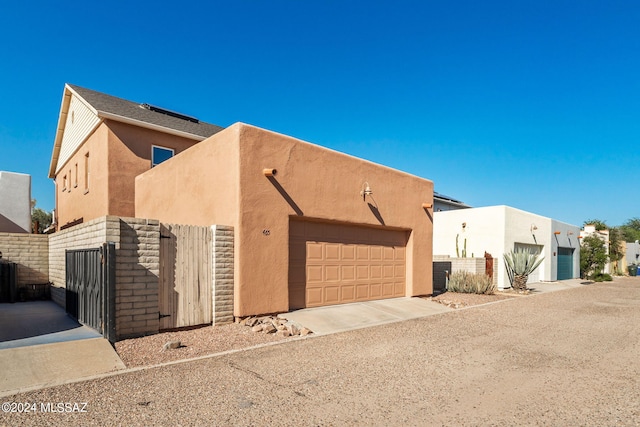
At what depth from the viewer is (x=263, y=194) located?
30.5 ft

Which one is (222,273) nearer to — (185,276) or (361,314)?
(185,276)

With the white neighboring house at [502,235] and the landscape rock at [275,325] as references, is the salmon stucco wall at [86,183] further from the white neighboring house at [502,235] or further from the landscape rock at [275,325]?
the white neighboring house at [502,235]

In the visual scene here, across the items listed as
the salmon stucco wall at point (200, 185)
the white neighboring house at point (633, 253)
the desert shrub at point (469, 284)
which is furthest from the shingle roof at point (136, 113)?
the white neighboring house at point (633, 253)

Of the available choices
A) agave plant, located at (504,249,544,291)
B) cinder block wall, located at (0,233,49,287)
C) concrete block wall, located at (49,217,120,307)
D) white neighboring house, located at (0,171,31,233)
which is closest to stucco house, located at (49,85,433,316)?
cinder block wall, located at (0,233,49,287)

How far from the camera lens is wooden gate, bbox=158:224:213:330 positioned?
791 centimetres

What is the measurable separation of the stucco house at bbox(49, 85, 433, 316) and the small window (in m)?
0.04

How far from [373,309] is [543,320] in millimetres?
4866

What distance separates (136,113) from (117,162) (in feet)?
9.16

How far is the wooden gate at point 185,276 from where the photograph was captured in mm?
7906

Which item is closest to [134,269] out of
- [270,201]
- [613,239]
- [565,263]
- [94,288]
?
[94,288]

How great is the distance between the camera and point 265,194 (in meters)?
9.33

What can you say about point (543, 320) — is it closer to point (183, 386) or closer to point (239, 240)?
point (239, 240)

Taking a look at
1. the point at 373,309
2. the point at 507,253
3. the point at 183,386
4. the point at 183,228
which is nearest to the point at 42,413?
the point at 183,386

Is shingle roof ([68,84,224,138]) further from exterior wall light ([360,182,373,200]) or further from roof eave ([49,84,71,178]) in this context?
exterior wall light ([360,182,373,200])
